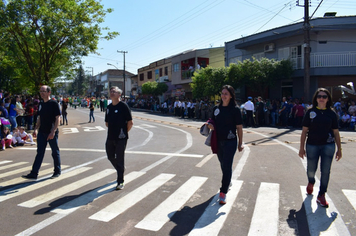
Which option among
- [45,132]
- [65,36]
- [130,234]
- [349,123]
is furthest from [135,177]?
[349,123]

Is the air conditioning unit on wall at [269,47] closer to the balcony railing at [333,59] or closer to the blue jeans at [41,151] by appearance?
the balcony railing at [333,59]

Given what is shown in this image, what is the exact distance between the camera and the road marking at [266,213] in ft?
13.2

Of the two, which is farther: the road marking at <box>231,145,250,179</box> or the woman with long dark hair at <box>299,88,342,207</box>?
the road marking at <box>231,145,250,179</box>

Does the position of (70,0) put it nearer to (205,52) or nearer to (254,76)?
(254,76)

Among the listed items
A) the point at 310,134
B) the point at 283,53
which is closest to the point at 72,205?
the point at 310,134

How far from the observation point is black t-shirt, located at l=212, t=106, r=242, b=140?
5133 millimetres

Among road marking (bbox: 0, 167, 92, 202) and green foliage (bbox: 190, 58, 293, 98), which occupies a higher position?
green foliage (bbox: 190, 58, 293, 98)

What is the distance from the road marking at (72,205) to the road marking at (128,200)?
46 centimetres

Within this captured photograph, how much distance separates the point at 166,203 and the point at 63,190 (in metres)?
2.12

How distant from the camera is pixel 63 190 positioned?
5.86m

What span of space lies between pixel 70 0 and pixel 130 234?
16.6 m

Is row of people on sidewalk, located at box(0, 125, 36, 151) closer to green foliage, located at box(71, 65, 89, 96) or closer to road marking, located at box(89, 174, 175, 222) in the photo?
road marking, located at box(89, 174, 175, 222)

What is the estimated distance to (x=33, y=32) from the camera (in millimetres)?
16750

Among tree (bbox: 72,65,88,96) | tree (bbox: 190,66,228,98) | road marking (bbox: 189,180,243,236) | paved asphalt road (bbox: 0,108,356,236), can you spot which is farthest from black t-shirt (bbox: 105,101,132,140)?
tree (bbox: 72,65,88,96)
